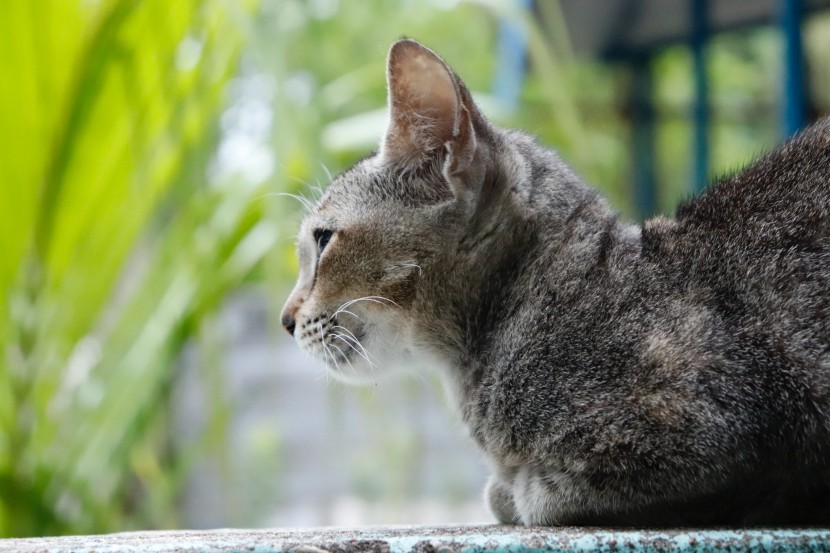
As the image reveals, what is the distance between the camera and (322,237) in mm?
1103

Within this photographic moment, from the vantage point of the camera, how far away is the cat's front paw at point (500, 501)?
990 millimetres

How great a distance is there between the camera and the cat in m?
0.80

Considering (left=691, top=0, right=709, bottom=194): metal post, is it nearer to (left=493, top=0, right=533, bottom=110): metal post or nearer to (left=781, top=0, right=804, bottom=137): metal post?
(left=493, top=0, right=533, bottom=110): metal post

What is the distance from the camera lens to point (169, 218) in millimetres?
1977

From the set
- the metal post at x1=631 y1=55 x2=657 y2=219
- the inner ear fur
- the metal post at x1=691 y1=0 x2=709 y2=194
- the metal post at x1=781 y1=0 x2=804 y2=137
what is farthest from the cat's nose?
the metal post at x1=631 y1=55 x2=657 y2=219

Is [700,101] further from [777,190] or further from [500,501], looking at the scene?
[500,501]

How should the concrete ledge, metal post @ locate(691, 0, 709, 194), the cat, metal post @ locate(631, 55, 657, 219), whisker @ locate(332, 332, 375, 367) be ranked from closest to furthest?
the concrete ledge
the cat
whisker @ locate(332, 332, 375, 367)
metal post @ locate(691, 0, 709, 194)
metal post @ locate(631, 55, 657, 219)

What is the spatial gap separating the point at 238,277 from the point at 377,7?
140 cm

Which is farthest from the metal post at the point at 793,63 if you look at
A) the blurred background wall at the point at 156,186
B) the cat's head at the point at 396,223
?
the cat's head at the point at 396,223

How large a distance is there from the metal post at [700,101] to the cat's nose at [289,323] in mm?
1627

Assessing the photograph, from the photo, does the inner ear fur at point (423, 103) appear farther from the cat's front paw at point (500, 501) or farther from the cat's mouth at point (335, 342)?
the cat's front paw at point (500, 501)

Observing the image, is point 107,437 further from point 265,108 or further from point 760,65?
point 760,65

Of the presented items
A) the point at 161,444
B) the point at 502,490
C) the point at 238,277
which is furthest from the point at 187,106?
the point at 161,444

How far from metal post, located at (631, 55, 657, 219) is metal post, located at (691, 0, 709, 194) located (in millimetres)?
290
